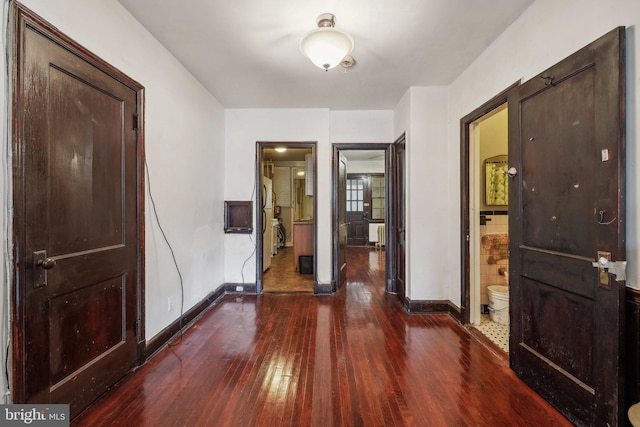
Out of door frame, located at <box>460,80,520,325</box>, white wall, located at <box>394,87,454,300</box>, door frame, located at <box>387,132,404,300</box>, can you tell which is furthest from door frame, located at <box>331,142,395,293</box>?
door frame, located at <box>460,80,520,325</box>

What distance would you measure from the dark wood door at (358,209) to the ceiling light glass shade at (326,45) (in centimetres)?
666

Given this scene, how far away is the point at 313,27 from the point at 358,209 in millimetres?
6808

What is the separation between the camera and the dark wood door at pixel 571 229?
1.36 metres

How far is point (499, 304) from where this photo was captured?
117 inches

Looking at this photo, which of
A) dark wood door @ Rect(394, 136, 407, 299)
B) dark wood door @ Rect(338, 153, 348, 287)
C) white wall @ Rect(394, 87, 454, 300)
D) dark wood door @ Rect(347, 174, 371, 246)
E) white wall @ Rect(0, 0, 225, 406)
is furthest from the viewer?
dark wood door @ Rect(347, 174, 371, 246)

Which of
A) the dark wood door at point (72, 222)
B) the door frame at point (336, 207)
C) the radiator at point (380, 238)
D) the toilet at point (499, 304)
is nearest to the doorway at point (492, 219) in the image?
the toilet at point (499, 304)

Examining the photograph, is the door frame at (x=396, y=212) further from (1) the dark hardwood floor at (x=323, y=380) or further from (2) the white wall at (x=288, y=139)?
(1) the dark hardwood floor at (x=323, y=380)

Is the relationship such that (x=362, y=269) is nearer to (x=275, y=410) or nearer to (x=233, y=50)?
(x=275, y=410)

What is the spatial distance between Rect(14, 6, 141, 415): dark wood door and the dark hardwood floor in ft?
1.16

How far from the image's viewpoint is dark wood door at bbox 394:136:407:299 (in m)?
3.74

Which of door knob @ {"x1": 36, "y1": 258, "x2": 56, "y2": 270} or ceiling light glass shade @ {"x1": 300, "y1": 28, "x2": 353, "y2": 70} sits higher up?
ceiling light glass shade @ {"x1": 300, "y1": 28, "x2": 353, "y2": 70}

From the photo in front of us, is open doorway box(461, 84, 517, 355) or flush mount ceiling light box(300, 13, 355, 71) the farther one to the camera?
open doorway box(461, 84, 517, 355)

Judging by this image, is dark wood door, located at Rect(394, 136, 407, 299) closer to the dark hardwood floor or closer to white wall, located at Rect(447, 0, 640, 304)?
white wall, located at Rect(447, 0, 640, 304)

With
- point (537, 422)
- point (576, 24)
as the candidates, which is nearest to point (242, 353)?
point (537, 422)
